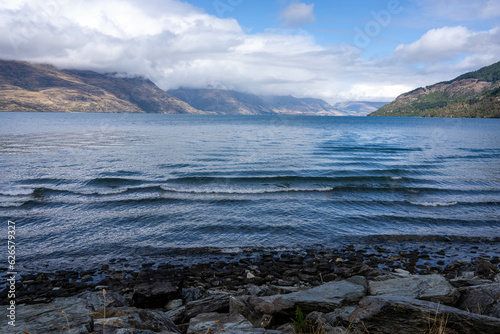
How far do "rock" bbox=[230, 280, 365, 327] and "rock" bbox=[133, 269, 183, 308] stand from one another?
2.71 metres

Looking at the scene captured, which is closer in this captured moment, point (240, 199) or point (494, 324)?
point (494, 324)

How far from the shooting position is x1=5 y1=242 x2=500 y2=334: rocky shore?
6219 millimetres

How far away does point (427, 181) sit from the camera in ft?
98.9

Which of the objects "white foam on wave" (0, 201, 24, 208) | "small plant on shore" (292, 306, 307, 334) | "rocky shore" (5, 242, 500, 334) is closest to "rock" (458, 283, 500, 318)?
"rocky shore" (5, 242, 500, 334)

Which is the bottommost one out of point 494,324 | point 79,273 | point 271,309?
point 79,273

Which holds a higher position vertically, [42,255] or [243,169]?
[243,169]

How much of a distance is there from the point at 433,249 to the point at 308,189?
12.0 m

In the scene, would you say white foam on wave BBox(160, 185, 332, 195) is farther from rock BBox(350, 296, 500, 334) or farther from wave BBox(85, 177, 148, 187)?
rock BBox(350, 296, 500, 334)

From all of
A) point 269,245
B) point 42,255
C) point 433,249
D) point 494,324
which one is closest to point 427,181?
point 433,249

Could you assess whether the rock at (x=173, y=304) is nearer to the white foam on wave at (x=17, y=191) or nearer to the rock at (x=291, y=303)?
the rock at (x=291, y=303)

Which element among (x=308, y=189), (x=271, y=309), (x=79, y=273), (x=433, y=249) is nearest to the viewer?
(x=271, y=309)

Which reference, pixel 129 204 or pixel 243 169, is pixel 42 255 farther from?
pixel 243 169

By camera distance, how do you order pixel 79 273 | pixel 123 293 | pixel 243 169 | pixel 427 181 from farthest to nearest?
pixel 243 169 → pixel 427 181 → pixel 79 273 → pixel 123 293

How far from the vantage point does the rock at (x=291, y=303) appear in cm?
738
